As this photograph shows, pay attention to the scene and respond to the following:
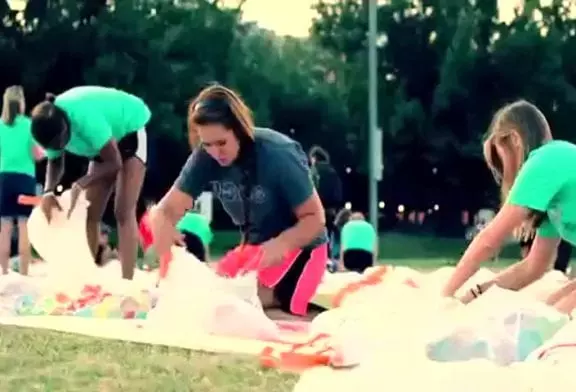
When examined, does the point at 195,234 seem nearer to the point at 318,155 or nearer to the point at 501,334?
the point at 318,155

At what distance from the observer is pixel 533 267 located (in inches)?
177

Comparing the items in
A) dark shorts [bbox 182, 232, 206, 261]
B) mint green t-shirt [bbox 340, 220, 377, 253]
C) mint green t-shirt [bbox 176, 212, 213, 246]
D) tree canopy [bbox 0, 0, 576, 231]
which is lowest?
tree canopy [bbox 0, 0, 576, 231]

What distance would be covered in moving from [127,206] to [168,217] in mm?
1180

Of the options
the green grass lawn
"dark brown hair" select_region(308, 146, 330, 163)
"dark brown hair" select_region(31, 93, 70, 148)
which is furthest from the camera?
"dark brown hair" select_region(308, 146, 330, 163)

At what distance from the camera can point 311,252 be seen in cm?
459

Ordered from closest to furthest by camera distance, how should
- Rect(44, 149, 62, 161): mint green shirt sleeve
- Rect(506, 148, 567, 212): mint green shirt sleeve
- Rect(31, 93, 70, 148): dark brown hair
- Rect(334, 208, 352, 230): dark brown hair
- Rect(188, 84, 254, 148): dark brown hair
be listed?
Rect(506, 148, 567, 212): mint green shirt sleeve < Rect(188, 84, 254, 148): dark brown hair < Rect(31, 93, 70, 148): dark brown hair < Rect(44, 149, 62, 161): mint green shirt sleeve < Rect(334, 208, 352, 230): dark brown hair

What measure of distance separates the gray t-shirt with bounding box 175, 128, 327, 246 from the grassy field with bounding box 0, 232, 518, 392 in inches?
40.0

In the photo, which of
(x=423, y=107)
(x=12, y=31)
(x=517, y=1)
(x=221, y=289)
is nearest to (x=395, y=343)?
(x=221, y=289)

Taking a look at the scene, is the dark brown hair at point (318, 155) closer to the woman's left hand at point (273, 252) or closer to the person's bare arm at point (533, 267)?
the person's bare arm at point (533, 267)

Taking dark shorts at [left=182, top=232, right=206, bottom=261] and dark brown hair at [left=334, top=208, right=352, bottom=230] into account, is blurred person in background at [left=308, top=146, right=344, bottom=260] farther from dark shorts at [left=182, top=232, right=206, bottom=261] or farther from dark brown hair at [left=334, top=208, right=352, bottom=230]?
dark shorts at [left=182, top=232, right=206, bottom=261]

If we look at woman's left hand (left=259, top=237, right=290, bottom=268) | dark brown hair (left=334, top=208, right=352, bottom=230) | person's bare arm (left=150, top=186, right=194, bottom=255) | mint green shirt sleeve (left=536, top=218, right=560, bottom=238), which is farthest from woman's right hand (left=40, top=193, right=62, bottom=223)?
dark brown hair (left=334, top=208, right=352, bottom=230)

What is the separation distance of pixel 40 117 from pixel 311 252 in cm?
148

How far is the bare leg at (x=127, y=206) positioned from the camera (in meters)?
5.80

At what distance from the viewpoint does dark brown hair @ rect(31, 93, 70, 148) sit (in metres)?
5.34
